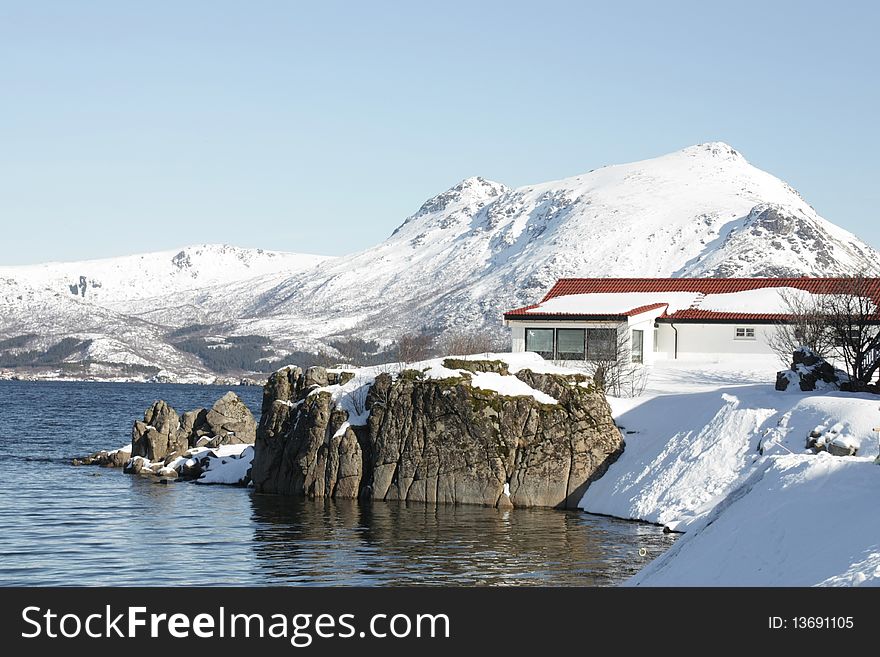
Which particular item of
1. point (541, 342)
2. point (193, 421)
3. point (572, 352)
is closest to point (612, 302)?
point (541, 342)

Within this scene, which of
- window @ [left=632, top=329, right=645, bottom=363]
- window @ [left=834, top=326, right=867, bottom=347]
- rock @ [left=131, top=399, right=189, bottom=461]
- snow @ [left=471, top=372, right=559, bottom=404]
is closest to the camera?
snow @ [left=471, top=372, right=559, bottom=404]

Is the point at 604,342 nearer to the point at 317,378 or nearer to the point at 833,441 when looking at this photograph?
the point at 317,378

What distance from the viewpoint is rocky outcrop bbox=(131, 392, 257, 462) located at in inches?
2677

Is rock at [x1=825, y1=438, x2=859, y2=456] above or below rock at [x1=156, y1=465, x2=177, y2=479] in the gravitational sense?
above

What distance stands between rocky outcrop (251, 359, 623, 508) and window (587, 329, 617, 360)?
16695 mm

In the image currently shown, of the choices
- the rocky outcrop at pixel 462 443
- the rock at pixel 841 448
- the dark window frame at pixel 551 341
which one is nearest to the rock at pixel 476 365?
the rocky outcrop at pixel 462 443

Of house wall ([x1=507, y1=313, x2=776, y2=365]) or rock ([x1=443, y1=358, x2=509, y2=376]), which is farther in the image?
house wall ([x1=507, y1=313, x2=776, y2=365])

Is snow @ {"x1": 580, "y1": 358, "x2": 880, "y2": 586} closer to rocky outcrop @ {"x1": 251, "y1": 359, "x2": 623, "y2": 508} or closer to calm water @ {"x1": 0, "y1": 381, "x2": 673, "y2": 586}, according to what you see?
rocky outcrop @ {"x1": 251, "y1": 359, "x2": 623, "y2": 508}

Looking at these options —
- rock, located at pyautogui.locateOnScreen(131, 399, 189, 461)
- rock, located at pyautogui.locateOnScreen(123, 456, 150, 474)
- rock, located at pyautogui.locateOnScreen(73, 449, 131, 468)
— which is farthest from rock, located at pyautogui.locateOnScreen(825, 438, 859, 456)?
A: rock, located at pyautogui.locateOnScreen(73, 449, 131, 468)

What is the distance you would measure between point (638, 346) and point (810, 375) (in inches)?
828

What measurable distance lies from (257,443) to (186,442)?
1360 cm
